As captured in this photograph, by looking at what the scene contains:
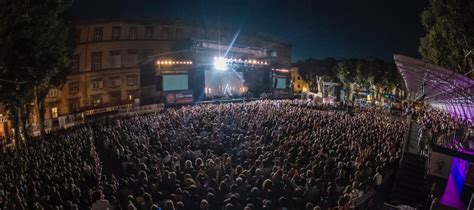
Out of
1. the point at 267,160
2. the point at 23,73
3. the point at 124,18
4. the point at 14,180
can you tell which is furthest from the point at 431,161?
the point at 124,18

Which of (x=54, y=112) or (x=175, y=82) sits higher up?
(x=175, y=82)

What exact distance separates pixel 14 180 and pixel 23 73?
7.10m

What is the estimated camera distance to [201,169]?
34.0 feet

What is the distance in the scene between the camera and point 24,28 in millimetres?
12859

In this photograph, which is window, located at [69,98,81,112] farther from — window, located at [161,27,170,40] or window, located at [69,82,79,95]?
window, located at [161,27,170,40]

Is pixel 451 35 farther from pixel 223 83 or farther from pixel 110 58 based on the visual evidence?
pixel 223 83

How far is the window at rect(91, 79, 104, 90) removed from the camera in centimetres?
4062

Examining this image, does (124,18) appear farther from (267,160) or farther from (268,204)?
(268,204)

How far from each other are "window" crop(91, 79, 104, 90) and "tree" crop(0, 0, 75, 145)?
21.1 metres

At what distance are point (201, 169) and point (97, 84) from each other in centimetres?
A: 3524

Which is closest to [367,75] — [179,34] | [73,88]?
[179,34]

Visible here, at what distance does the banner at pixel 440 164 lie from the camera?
948cm

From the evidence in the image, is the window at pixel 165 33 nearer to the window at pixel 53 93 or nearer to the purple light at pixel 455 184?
the window at pixel 53 93

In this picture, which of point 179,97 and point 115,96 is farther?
point 115,96
